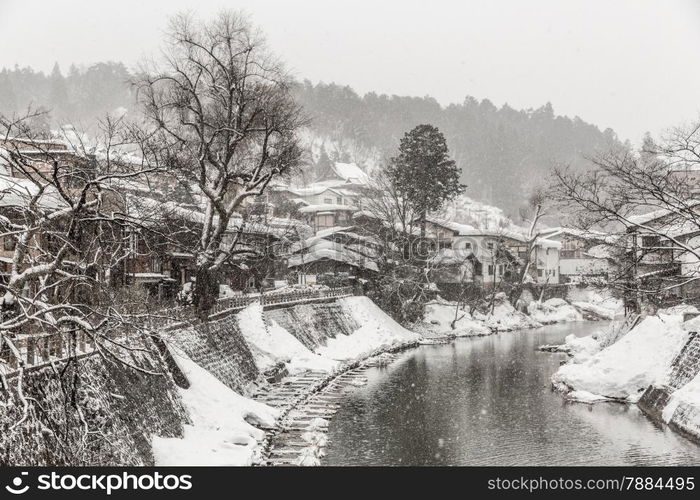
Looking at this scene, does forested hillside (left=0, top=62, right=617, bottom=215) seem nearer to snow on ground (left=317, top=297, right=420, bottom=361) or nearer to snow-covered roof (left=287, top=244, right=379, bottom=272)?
snow-covered roof (left=287, top=244, right=379, bottom=272)

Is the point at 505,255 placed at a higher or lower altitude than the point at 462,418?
higher

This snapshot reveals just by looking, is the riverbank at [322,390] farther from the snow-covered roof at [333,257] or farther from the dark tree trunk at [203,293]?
the snow-covered roof at [333,257]

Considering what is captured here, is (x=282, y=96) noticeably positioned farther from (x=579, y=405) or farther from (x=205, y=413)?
(x=579, y=405)

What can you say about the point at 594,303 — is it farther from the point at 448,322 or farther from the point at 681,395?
the point at 681,395

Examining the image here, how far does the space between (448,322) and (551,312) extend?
14.8 m

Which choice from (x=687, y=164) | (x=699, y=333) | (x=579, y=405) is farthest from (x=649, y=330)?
(x=687, y=164)

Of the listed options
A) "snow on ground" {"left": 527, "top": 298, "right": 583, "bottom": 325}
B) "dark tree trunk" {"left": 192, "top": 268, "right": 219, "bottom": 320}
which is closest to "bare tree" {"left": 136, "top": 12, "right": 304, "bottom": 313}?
"dark tree trunk" {"left": 192, "top": 268, "right": 219, "bottom": 320}

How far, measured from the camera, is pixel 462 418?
68.0ft

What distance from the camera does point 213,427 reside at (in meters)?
16.4

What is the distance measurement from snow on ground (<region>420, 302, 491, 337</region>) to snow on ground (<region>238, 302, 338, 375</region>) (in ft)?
55.5

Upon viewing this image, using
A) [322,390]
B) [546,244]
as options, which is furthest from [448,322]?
[322,390]

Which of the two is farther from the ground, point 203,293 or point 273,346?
point 203,293

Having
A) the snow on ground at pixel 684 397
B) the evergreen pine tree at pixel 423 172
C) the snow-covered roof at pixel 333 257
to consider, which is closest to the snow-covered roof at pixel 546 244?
the evergreen pine tree at pixel 423 172

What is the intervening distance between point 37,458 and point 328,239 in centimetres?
3906
